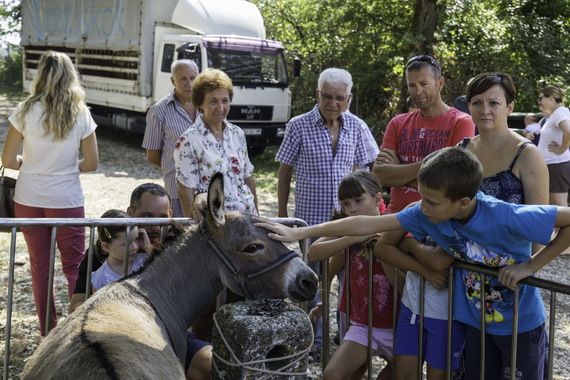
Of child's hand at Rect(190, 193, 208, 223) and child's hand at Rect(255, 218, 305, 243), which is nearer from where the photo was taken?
child's hand at Rect(255, 218, 305, 243)

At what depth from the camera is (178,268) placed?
3.63 metres

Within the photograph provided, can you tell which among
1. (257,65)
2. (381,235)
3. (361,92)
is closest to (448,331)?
(381,235)

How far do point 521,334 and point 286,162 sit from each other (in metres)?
2.89

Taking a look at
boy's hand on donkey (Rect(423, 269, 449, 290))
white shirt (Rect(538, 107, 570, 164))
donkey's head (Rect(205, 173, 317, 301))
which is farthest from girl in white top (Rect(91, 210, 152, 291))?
white shirt (Rect(538, 107, 570, 164))

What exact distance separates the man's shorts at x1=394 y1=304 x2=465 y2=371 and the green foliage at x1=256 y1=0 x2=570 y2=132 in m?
12.0

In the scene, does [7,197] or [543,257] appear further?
[7,197]

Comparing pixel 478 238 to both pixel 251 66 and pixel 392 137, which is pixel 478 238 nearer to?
pixel 392 137

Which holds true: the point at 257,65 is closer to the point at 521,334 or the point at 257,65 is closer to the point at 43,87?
the point at 43,87

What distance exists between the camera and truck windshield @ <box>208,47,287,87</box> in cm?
1600

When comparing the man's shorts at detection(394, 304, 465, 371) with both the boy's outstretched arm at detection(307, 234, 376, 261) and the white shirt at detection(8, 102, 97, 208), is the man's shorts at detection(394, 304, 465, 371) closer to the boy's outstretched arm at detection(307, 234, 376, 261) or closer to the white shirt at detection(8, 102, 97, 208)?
the boy's outstretched arm at detection(307, 234, 376, 261)

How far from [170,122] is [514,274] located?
12.4ft

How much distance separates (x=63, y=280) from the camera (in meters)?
7.76

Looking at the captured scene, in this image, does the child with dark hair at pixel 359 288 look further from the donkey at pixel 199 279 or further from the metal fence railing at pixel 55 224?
the metal fence railing at pixel 55 224

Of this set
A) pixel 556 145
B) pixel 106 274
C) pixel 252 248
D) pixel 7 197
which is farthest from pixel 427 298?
pixel 556 145
